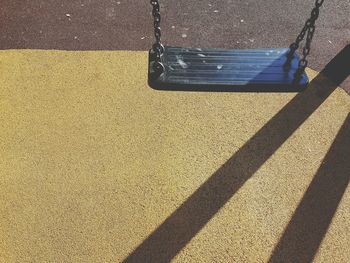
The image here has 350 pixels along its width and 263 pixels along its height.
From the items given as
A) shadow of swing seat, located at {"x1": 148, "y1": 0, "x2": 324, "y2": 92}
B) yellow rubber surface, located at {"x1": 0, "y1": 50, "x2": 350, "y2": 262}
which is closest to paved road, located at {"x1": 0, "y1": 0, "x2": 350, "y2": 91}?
yellow rubber surface, located at {"x1": 0, "y1": 50, "x2": 350, "y2": 262}

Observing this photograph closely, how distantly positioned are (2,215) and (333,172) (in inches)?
93.2

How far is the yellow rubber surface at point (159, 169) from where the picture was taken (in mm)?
2639

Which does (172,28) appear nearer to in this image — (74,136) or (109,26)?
(109,26)

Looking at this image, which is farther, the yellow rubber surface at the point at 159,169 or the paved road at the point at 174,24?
the paved road at the point at 174,24

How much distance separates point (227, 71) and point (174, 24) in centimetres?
180

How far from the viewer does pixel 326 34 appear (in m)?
4.23

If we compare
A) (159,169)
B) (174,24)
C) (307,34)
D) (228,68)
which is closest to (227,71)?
(228,68)

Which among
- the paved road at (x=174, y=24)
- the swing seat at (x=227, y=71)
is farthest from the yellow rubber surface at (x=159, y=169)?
the swing seat at (x=227, y=71)

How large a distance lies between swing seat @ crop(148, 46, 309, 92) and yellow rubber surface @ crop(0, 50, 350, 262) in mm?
681

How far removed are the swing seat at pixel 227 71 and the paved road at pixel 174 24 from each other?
4.07ft

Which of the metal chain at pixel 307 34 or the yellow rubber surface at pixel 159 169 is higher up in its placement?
the metal chain at pixel 307 34

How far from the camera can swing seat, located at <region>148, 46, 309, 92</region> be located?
2541mm

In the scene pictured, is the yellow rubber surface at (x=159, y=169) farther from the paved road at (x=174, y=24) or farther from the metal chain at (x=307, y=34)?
the metal chain at (x=307, y=34)

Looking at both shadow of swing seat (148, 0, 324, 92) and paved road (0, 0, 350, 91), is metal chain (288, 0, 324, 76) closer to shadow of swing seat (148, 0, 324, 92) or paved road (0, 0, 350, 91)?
shadow of swing seat (148, 0, 324, 92)
